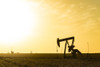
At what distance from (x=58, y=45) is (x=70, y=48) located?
130 inches

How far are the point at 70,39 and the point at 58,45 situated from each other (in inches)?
120

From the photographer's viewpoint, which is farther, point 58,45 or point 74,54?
point 74,54

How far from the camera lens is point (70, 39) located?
44.4 metres

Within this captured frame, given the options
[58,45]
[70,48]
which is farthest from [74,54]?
[58,45]

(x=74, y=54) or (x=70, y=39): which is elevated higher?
(x=70, y=39)

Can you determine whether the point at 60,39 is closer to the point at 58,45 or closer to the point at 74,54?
the point at 58,45

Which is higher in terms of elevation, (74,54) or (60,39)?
(60,39)

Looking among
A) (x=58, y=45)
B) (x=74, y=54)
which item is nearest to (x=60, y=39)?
(x=58, y=45)

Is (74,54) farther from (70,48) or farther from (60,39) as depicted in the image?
(60,39)

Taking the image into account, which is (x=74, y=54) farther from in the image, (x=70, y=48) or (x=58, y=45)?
(x=58, y=45)

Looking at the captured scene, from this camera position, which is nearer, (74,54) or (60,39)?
(60,39)

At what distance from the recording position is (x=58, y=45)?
43562 millimetres

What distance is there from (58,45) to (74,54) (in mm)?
5732

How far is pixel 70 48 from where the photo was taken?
149ft
